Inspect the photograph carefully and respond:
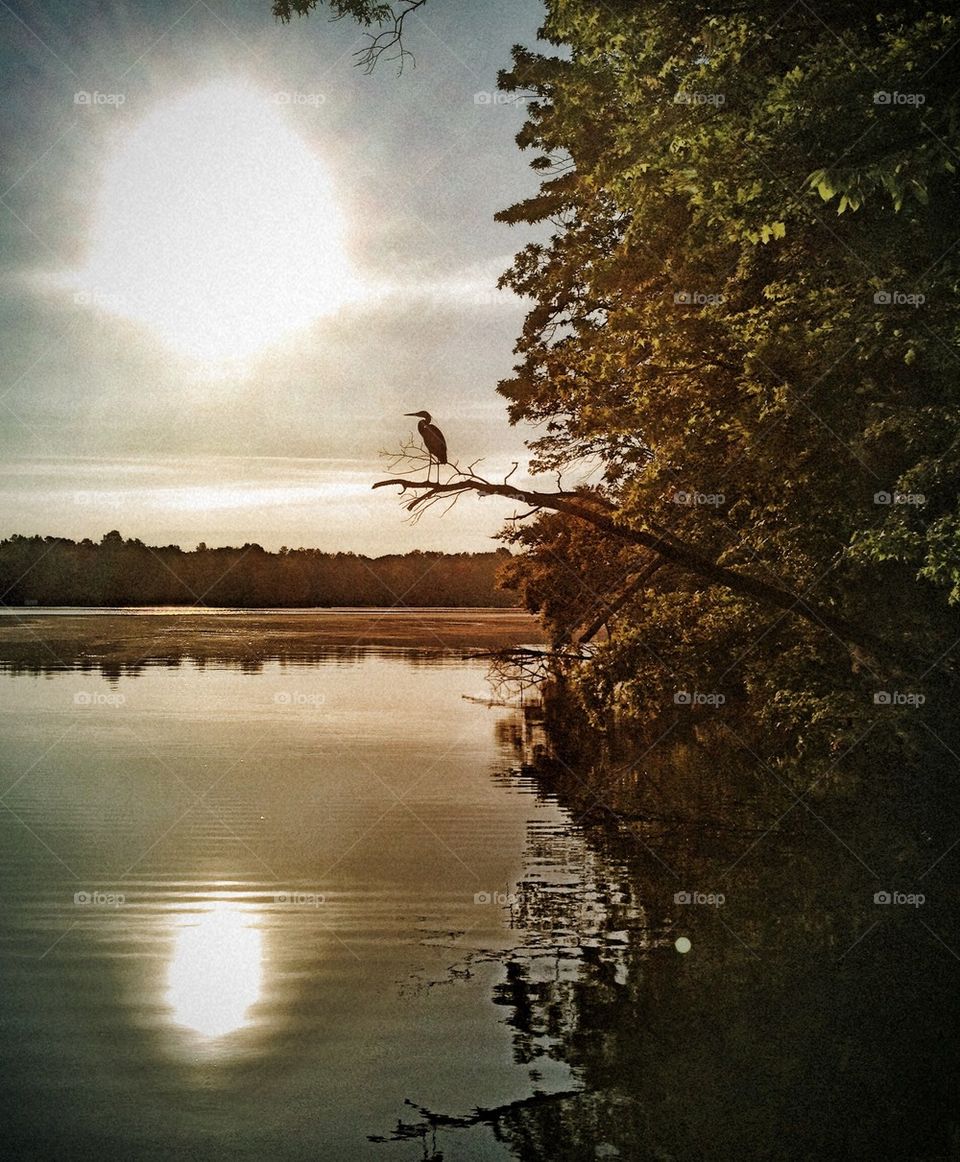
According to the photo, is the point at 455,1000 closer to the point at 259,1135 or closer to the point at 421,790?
the point at 259,1135

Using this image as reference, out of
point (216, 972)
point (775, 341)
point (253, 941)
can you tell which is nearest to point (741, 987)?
point (216, 972)

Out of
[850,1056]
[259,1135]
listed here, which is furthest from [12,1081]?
[850,1056]

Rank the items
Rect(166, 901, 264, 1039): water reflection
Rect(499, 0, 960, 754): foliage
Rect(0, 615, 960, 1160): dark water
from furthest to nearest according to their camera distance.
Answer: Rect(499, 0, 960, 754): foliage, Rect(166, 901, 264, 1039): water reflection, Rect(0, 615, 960, 1160): dark water

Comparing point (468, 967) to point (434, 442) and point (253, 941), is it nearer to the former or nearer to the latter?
point (253, 941)

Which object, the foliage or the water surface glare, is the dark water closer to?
the water surface glare

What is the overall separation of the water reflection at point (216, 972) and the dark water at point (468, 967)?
0.15ft

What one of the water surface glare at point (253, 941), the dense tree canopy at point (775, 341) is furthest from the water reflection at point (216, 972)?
the dense tree canopy at point (775, 341)

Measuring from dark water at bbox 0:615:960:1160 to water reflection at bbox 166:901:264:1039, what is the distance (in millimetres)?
47

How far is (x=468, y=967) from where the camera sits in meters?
13.6

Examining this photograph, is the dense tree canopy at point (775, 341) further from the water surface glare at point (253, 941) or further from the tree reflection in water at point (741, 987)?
the water surface glare at point (253, 941)

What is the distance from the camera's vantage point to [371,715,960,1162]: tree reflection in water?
9.45m

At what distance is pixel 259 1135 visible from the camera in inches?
364

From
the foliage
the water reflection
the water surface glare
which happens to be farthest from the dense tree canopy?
the water reflection

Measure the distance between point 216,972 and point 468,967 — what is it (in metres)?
2.74
